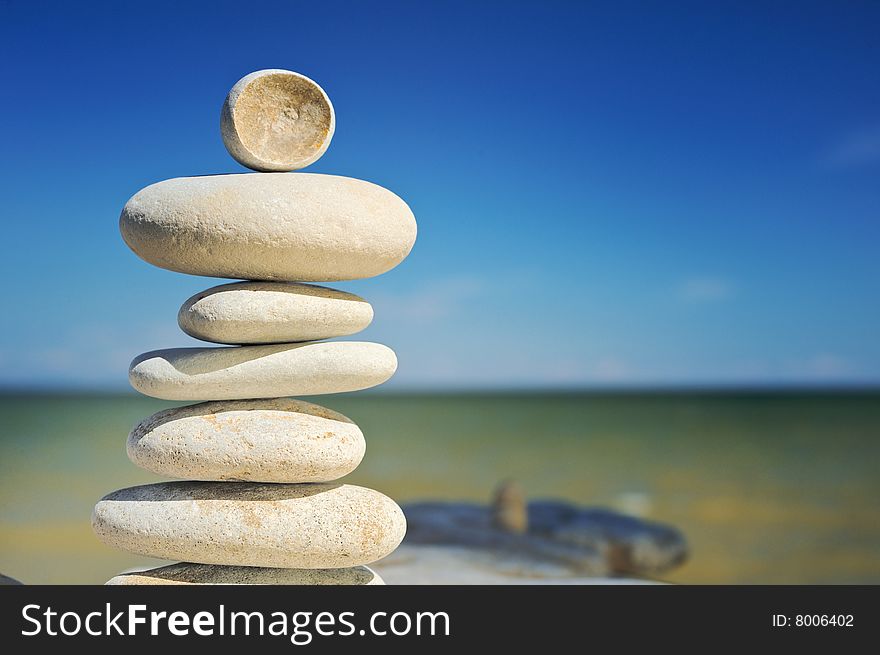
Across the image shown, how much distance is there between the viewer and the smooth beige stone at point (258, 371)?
436 centimetres

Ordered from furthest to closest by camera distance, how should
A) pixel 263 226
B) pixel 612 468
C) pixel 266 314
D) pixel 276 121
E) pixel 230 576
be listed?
1. pixel 612 468
2. pixel 276 121
3. pixel 230 576
4. pixel 266 314
5. pixel 263 226

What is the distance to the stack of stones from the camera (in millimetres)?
4262

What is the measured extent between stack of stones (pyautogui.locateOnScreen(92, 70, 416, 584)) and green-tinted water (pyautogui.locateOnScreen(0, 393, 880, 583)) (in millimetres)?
6684

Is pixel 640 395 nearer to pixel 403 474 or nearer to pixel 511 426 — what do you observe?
pixel 511 426

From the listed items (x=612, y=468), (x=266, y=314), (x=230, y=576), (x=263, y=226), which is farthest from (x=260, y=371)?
(x=612, y=468)

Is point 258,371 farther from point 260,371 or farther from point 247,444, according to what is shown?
point 247,444

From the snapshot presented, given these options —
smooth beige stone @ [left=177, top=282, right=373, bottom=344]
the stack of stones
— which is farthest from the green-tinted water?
smooth beige stone @ [left=177, top=282, right=373, bottom=344]

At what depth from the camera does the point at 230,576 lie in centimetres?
446

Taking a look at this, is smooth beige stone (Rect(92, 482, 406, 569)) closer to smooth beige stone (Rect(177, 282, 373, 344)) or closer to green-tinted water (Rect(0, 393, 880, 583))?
smooth beige stone (Rect(177, 282, 373, 344))

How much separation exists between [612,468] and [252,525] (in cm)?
2189

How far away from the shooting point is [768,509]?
1764 cm

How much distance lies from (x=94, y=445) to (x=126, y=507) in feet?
54.7

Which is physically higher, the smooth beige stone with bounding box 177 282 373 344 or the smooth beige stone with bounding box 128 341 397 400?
the smooth beige stone with bounding box 177 282 373 344

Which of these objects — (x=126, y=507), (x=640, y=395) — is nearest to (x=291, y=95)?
(x=126, y=507)
